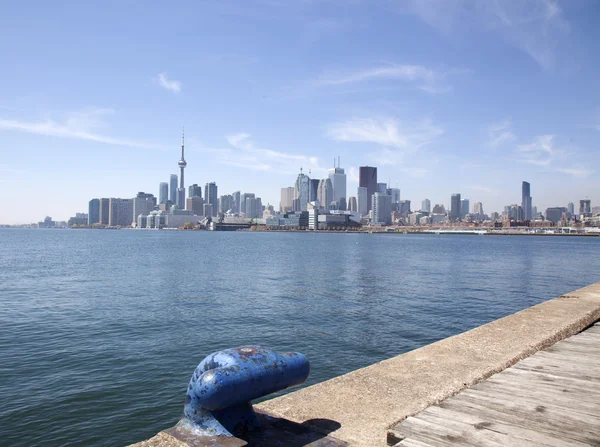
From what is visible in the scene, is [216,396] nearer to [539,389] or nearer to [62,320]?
[539,389]

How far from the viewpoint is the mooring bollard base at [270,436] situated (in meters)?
4.06

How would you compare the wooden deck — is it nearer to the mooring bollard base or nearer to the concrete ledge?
Answer: the concrete ledge

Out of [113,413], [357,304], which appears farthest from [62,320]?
[357,304]

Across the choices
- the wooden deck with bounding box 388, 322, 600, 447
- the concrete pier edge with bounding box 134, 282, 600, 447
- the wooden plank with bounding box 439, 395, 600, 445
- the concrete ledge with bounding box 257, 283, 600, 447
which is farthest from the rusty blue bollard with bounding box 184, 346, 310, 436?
the wooden plank with bounding box 439, 395, 600, 445

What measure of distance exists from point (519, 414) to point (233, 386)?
105 inches

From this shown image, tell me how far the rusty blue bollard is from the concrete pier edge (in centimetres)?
34

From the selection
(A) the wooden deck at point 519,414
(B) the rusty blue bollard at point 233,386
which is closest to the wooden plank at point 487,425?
(A) the wooden deck at point 519,414

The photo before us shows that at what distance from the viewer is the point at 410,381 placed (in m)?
5.83

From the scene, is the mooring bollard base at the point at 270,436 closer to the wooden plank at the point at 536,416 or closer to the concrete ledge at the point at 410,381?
the concrete ledge at the point at 410,381

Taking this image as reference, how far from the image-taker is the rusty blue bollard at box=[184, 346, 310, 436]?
4.05 m

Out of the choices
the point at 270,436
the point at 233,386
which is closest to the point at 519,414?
the point at 270,436

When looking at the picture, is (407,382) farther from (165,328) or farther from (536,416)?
(165,328)

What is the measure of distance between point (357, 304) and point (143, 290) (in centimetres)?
1519

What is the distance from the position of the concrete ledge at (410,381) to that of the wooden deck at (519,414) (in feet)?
1.88
